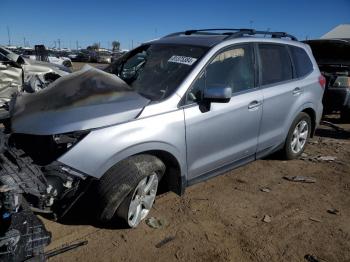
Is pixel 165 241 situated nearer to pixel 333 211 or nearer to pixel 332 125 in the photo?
pixel 333 211

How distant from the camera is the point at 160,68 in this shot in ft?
14.0

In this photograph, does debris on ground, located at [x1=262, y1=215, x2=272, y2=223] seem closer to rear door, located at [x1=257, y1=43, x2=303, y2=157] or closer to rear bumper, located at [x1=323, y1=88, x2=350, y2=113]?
rear door, located at [x1=257, y1=43, x2=303, y2=157]

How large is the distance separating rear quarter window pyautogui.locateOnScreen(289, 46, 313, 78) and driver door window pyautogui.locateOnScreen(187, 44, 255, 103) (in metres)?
1.10

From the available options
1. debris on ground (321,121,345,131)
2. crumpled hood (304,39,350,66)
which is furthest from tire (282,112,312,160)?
crumpled hood (304,39,350,66)

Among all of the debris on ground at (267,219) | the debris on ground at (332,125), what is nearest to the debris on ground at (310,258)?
the debris on ground at (267,219)

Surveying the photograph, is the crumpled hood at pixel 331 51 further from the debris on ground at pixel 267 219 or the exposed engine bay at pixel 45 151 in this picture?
the exposed engine bay at pixel 45 151

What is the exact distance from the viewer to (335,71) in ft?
29.2

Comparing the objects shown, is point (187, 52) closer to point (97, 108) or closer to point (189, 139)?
point (189, 139)

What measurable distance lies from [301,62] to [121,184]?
11.7 feet

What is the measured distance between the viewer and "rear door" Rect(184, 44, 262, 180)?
3.93 m

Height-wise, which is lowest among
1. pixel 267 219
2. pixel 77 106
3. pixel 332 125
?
pixel 332 125

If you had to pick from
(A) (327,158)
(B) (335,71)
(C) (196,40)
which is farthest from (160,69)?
(B) (335,71)

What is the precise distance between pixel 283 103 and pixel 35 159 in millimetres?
3261

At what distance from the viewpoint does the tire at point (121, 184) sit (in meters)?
3.26
